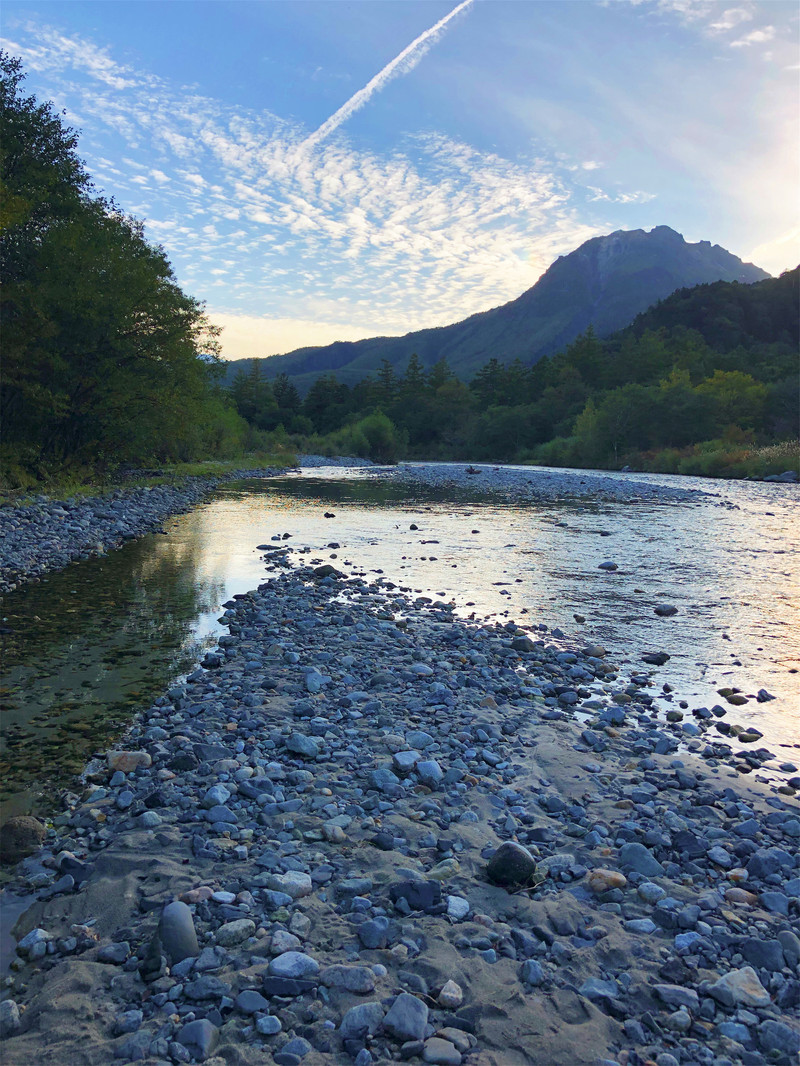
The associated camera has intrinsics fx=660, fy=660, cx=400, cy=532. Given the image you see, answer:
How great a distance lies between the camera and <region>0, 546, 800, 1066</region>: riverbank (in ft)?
9.15

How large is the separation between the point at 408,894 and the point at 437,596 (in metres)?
8.21

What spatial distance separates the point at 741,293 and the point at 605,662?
12996 centimetres

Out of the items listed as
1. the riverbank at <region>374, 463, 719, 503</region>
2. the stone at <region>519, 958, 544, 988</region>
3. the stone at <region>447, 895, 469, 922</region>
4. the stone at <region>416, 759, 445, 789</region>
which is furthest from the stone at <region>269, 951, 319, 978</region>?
the riverbank at <region>374, 463, 719, 503</region>

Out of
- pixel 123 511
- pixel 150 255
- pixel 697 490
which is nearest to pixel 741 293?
pixel 697 490

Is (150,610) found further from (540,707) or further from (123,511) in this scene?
(123,511)

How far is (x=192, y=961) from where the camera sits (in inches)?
122

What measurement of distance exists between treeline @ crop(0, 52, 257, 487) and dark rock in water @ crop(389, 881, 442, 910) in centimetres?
2276

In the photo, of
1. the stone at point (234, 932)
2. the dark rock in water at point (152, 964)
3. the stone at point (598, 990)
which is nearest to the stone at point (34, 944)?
the dark rock in water at point (152, 964)

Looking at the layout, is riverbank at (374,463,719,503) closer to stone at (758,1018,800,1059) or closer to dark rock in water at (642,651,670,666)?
dark rock in water at (642,651,670,666)

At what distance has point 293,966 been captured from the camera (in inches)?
120

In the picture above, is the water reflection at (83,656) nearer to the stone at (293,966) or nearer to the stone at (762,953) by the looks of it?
the stone at (293,966)

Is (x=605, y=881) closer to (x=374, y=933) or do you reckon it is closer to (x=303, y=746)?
(x=374, y=933)

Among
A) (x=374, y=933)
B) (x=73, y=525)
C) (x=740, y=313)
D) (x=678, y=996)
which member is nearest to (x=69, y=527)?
(x=73, y=525)

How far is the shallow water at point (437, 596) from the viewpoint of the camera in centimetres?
660
